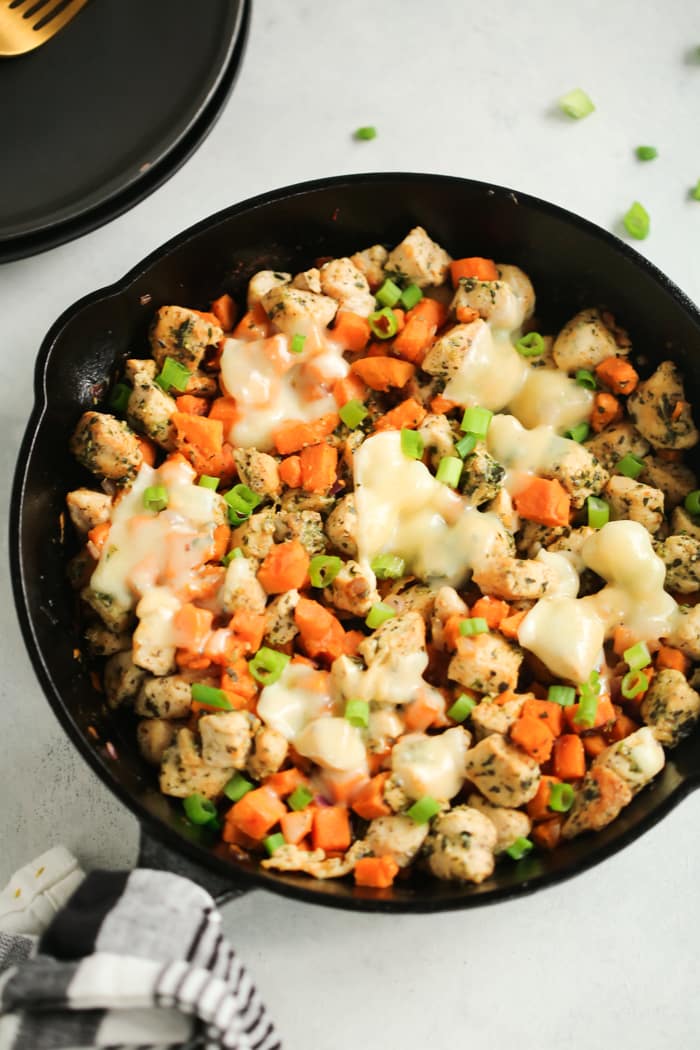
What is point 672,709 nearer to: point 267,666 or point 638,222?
point 267,666

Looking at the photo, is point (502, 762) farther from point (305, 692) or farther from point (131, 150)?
point (131, 150)

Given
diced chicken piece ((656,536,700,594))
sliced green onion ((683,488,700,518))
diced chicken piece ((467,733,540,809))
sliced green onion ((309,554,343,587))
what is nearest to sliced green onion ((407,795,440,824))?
diced chicken piece ((467,733,540,809))

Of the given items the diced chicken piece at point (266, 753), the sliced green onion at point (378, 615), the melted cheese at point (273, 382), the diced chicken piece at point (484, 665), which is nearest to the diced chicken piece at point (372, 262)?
the melted cheese at point (273, 382)

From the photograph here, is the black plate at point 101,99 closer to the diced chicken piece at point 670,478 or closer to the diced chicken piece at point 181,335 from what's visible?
the diced chicken piece at point 181,335

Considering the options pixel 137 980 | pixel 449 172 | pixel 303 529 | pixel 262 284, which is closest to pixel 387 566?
pixel 303 529

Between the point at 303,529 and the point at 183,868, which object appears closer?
the point at 183,868

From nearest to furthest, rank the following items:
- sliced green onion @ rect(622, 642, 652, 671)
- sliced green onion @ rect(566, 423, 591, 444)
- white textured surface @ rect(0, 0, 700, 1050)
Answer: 1. sliced green onion @ rect(622, 642, 652, 671)
2. white textured surface @ rect(0, 0, 700, 1050)
3. sliced green onion @ rect(566, 423, 591, 444)

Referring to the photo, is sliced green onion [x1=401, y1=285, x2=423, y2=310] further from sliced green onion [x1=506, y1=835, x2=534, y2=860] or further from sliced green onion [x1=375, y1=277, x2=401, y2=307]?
sliced green onion [x1=506, y1=835, x2=534, y2=860]
